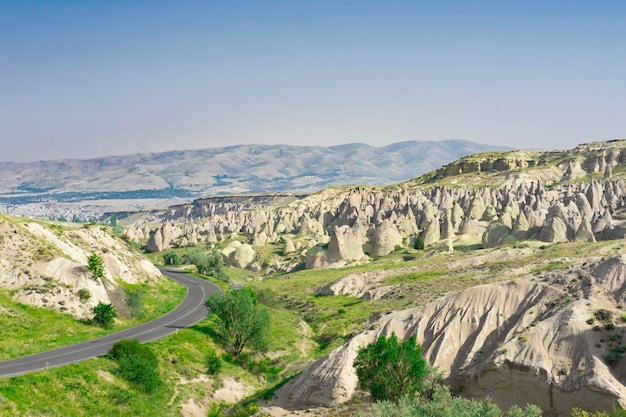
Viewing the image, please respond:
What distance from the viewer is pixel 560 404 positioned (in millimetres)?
36594

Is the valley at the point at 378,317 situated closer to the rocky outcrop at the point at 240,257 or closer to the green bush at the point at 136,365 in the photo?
the green bush at the point at 136,365

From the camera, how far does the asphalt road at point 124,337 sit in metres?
48.8

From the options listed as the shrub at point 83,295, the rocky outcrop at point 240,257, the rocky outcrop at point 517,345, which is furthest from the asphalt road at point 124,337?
the rocky outcrop at point 240,257

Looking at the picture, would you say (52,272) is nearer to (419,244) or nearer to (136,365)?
(136,365)

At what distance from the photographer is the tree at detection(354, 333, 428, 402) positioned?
3997 centimetres

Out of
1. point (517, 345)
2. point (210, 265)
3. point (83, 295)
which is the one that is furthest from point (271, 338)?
point (210, 265)

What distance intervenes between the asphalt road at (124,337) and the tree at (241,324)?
6.20 m

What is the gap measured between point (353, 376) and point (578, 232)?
82.2m

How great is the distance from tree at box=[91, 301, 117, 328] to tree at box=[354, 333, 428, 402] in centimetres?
3673

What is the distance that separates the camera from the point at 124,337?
62.5m

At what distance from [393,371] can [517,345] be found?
30.5ft

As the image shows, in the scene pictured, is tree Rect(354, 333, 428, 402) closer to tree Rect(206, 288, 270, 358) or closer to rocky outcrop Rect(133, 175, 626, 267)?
tree Rect(206, 288, 270, 358)

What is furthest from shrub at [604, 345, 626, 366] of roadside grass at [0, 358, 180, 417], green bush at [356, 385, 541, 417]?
roadside grass at [0, 358, 180, 417]

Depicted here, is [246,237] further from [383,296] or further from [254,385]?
[254,385]
